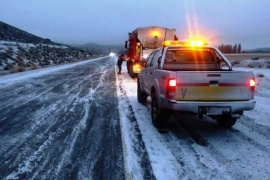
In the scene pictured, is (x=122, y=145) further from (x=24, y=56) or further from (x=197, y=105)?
(x=24, y=56)

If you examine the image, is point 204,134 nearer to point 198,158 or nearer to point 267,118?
point 198,158

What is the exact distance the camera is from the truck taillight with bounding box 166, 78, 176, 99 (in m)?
7.00

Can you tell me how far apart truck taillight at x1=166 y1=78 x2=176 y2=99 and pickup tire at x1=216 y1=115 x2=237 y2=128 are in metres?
1.87

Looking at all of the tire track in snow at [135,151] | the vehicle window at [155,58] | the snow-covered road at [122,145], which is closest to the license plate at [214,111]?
the snow-covered road at [122,145]

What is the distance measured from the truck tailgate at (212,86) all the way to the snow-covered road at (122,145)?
3.02 ft

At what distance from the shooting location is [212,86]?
23.1 ft

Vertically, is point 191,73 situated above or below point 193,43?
below

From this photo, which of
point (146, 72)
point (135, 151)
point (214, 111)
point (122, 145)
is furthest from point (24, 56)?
point (135, 151)

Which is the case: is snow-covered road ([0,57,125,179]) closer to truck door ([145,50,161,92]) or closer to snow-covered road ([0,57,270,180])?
snow-covered road ([0,57,270,180])

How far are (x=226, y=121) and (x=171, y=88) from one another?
2224 mm

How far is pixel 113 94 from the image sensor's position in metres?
14.1

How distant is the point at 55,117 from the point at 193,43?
428 centimetres

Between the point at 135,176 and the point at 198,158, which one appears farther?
the point at 198,158

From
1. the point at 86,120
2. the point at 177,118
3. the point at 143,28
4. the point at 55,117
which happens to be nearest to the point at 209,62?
the point at 177,118
